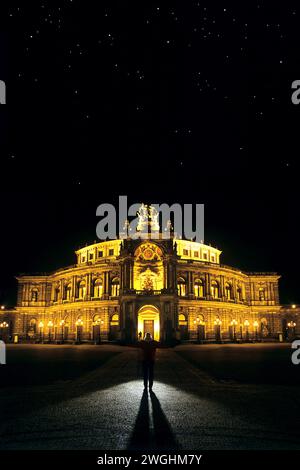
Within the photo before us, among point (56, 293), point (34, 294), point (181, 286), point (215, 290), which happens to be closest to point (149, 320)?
point (181, 286)

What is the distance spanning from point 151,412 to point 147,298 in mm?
52042

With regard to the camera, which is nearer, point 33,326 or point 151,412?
point 151,412

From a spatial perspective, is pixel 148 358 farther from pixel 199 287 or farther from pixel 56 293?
pixel 56 293

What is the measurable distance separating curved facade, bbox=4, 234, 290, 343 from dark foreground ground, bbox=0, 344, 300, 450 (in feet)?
143

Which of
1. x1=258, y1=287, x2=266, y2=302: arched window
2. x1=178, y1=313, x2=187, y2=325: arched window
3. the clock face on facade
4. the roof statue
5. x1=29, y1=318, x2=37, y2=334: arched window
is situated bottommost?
x1=29, y1=318, x2=37, y2=334: arched window

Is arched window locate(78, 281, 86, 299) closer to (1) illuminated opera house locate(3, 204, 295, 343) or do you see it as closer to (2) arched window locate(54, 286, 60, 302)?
(1) illuminated opera house locate(3, 204, 295, 343)

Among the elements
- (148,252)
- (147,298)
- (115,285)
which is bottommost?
(147,298)

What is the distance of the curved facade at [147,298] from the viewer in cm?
6262

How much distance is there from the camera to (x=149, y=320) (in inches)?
2522

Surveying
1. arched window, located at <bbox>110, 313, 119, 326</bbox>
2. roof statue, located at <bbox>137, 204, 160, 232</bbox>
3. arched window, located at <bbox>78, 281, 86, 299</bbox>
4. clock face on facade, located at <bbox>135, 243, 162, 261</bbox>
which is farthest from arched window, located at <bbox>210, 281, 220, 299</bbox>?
arched window, located at <bbox>78, 281, 86, 299</bbox>

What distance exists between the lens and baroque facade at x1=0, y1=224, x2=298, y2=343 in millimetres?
62719

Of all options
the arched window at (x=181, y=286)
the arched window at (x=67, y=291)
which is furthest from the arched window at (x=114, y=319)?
the arched window at (x=67, y=291)

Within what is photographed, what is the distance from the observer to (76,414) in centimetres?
1050

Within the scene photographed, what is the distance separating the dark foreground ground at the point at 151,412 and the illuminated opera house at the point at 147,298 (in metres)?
43.0
